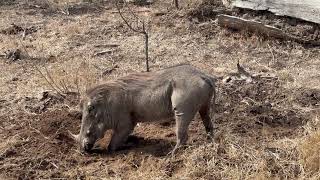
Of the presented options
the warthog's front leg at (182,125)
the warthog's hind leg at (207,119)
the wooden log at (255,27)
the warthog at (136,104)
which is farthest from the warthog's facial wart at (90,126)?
the wooden log at (255,27)

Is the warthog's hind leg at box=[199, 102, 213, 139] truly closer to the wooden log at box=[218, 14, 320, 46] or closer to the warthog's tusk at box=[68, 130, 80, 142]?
the warthog's tusk at box=[68, 130, 80, 142]

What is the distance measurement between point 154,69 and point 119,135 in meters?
2.81

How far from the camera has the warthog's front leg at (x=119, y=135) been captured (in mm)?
5762

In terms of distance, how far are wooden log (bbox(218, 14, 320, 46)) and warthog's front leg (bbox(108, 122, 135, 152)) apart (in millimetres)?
4098

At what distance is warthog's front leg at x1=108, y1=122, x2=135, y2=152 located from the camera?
576cm

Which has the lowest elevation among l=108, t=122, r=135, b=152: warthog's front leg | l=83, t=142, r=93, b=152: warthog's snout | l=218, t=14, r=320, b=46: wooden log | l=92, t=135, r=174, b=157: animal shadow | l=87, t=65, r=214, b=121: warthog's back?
l=92, t=135, r=174, b=157: animal shadow

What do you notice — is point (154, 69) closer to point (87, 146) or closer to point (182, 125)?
point (87, 146)

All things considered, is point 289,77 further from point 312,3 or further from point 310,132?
point 310,132

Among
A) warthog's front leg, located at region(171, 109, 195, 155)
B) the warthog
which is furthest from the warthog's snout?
warthog's front leg, located at region(171, 109, 195, 155)

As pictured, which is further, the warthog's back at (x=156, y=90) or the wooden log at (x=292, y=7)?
the wooden log at (x=292, y=7)

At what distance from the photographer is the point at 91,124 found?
5.82m

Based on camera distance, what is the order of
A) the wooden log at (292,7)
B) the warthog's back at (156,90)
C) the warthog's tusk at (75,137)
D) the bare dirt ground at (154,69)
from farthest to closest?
the wooden log at (292,7), the warthog's tusk at (75,137), the warthog's back at (156,90), the bare dirt ground at (154,69)

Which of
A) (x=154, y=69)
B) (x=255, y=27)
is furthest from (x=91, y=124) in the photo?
(x=255, y=27)

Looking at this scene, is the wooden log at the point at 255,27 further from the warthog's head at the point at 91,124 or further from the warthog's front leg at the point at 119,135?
the warthog's head at the point at 91,124
